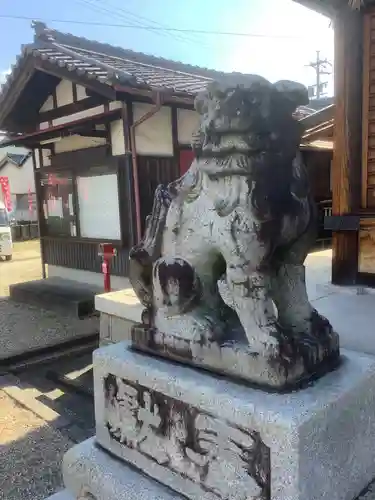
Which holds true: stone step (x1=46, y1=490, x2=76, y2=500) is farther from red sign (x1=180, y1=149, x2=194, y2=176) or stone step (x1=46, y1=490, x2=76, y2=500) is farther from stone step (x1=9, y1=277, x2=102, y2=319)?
red sign (x1=180, y1=149, x2=194, y2=176)

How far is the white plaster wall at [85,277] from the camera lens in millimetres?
7757

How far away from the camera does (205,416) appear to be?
1.72 m

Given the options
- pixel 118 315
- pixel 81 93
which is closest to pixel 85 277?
pixel 81 93

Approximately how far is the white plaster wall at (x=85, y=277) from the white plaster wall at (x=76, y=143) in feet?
7.93

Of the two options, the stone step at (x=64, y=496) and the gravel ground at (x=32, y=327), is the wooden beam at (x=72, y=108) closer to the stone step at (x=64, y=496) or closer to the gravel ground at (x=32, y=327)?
the gravel ground at (x=32, y=327)

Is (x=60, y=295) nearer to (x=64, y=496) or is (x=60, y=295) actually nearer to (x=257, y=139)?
(x=64, y=496)

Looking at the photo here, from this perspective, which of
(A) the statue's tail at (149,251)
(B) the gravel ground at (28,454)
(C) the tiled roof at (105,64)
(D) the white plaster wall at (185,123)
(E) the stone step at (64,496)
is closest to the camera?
(A) the statue's tail at (149,251)

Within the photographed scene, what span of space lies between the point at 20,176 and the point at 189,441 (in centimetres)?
2726

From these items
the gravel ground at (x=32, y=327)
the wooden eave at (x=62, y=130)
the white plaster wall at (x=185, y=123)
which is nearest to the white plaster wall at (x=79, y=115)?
the wooden eave at (x=62, y=130)

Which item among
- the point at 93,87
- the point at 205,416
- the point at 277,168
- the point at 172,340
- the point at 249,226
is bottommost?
the point at 205,416

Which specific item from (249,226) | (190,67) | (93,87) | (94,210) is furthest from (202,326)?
(190,67)

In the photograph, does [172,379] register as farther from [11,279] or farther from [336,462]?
[11,279]

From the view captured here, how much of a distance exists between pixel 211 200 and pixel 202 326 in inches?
21.1

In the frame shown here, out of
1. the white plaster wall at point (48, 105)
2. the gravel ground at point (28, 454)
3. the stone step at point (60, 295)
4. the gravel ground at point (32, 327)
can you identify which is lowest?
the gravel ground at point (28, 454)
